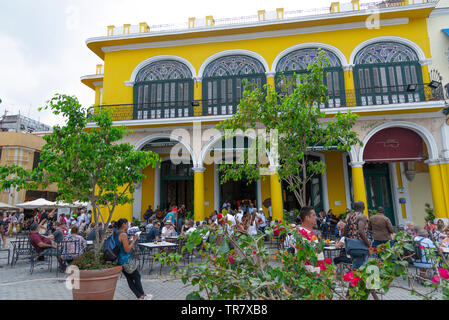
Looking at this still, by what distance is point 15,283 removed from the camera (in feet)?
21.4

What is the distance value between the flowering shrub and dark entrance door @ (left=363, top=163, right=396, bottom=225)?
14.2 meters

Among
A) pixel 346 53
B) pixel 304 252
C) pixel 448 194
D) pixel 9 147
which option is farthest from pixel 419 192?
pixel 9 147

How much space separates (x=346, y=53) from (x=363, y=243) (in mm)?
11069

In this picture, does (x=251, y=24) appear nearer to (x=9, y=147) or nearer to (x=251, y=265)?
(x=251, y=265)

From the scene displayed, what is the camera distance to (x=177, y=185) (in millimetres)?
17125

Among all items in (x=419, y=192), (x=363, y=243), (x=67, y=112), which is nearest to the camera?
(x=363, y=243)

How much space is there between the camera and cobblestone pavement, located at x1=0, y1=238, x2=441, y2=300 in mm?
5488

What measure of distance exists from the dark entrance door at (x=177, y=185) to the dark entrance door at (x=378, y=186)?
9842 millimetres

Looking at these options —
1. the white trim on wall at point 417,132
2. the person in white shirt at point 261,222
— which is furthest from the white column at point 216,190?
the white trim on wall at point 417,132

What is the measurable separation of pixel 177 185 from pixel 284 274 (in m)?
15.1

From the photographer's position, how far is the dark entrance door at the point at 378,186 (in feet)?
A: 49.5

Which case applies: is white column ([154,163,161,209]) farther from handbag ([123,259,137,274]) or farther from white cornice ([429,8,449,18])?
white cornice ([429,8,449,18])

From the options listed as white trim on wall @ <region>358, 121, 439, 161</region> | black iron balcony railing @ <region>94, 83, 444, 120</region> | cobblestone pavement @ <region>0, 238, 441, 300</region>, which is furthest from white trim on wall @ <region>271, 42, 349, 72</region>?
cobblestone pavement @ <region>0, 238, 441, 300</region>

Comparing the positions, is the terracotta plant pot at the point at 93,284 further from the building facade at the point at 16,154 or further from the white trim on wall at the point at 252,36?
the building facade at the point at 16,154
